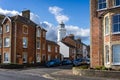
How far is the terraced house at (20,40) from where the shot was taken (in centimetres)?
5972

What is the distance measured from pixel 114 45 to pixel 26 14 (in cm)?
3588

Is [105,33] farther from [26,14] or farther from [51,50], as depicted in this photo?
[51,50]

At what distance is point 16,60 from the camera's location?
5906cm

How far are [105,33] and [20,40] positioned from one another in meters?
27.3

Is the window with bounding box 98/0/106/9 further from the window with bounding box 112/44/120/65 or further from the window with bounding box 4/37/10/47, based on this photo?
the window with bounding box 4/37/10/47

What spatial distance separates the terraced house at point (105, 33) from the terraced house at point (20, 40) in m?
24.0

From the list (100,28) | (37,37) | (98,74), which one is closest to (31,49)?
(37,37)

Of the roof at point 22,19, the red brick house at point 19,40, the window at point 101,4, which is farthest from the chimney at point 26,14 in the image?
the window at point 101,4

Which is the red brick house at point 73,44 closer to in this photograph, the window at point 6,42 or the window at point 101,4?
the window at point 6,42

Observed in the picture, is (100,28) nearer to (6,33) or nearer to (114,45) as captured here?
(114,45)

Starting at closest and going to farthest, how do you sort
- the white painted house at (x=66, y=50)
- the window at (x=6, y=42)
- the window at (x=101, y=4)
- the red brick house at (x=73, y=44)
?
the window at (x=101, y=4)
the window at (x=6, y=42)
the white painted house at (x=66, y=50)
the red brick house at (x=73, y=44)

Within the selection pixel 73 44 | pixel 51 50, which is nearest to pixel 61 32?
pixel 73 44

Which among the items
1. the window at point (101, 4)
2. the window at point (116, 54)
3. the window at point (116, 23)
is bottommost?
the window at point (116, 54)

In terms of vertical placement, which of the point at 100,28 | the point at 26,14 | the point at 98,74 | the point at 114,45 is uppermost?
the point at 26,14
